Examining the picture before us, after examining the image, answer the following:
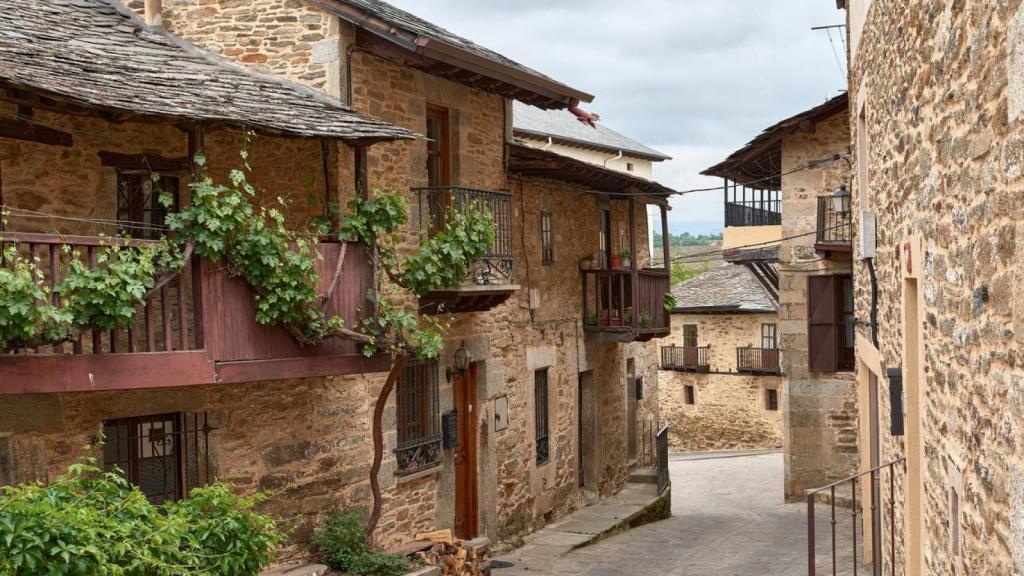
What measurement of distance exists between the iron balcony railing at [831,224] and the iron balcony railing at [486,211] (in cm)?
594

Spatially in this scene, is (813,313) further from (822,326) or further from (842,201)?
(842,201)

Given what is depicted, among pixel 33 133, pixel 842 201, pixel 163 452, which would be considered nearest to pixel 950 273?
pixel 33 133

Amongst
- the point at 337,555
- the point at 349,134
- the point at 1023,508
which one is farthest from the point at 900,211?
the point at 337,555

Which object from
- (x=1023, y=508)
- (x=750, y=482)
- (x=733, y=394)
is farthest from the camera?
(x=733, y=394)

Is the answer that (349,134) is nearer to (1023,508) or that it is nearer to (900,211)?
(900,211)

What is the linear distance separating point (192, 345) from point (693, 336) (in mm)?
24594

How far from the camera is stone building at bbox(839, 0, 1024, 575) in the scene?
3.43m

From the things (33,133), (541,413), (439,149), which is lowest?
(541,413)

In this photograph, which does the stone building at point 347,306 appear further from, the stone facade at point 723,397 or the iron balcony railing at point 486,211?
the stone facade at point 723,397

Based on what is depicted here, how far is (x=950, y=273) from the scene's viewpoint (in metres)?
4.57

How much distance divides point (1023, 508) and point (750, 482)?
19.2 metres

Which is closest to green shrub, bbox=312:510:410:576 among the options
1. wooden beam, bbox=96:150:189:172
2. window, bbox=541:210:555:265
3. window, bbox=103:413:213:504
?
window, bbox=103:413:213:504

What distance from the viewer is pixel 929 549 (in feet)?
19.0

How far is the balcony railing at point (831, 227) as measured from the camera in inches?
648
